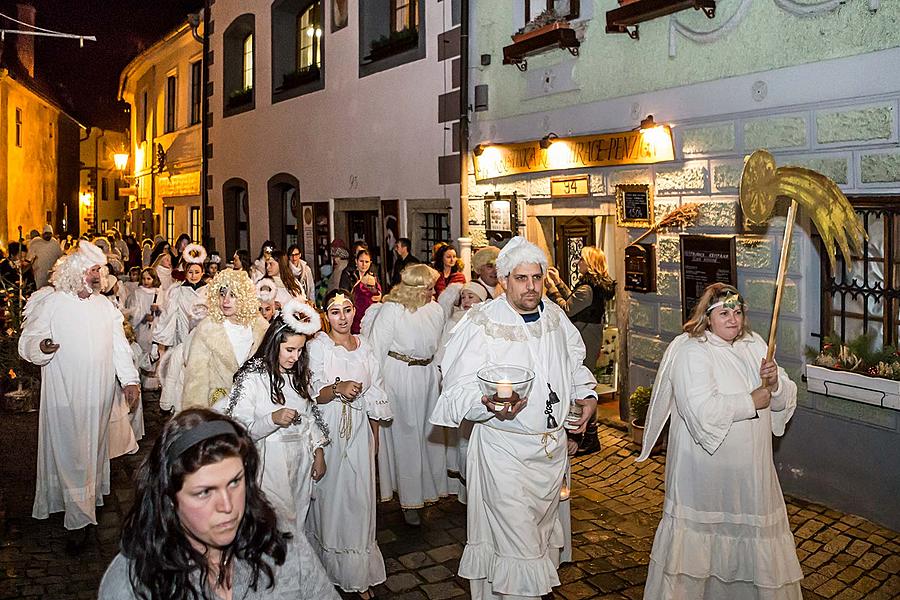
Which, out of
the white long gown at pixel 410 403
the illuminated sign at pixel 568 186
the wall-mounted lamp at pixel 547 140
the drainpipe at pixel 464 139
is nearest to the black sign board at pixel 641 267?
the illuminated sign at pixel 568 186

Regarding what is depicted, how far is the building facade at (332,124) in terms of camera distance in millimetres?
13656

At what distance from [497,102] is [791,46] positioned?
198 inches

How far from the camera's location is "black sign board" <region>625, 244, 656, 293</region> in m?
9.36

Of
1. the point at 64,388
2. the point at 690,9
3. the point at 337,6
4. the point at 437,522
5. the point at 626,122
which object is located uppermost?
the point at 337,6

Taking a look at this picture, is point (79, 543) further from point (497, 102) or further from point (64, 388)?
point (497, 102)

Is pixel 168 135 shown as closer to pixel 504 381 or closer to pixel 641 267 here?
pixel 641 267

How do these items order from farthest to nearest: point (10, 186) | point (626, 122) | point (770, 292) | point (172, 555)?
point (10, 186), point (626, 122), point (770, 292), point (172, 555)

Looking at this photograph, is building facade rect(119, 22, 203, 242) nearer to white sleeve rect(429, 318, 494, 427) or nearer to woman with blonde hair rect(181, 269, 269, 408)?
woman with blonde hair rect(181, 269, 269, 408)

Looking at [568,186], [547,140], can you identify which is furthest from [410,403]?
[547,140]

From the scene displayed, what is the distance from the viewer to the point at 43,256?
1942 cm

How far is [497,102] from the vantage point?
12.1 meters

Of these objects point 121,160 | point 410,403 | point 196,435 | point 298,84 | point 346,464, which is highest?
point 121,160

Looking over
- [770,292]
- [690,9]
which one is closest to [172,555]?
[770,292]

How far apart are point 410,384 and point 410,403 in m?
0.16
